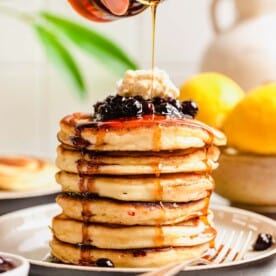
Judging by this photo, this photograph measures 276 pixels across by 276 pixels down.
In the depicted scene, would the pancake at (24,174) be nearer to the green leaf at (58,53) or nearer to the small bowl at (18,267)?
the green leaf at (58,53)

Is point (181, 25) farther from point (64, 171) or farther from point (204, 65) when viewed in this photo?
point (64, 171)

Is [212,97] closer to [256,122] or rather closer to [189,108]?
[256,122]

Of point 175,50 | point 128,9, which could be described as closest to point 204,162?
point 128,9

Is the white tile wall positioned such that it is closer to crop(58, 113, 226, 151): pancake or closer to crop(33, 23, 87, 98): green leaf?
crop(33, 23, 87, 98): green leaf

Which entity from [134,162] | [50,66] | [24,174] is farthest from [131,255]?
[50,66]

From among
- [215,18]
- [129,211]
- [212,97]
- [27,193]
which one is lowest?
[27,193]

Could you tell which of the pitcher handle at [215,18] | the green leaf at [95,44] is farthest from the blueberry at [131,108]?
the green leaf at [95,44]

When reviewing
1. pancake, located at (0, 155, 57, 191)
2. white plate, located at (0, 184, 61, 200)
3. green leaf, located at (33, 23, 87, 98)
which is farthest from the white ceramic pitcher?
white plate, located at (0, 184, 61, 200)
